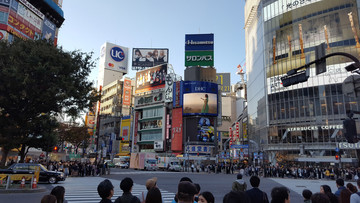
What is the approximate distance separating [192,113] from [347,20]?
38.7 m

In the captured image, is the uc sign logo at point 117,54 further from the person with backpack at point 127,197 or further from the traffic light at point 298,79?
the person with backpack at point 127,197

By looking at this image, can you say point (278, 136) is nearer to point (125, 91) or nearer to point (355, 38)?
point (355, 38)

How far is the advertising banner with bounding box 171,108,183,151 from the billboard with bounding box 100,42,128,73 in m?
58.5

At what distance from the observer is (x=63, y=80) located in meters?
20.4

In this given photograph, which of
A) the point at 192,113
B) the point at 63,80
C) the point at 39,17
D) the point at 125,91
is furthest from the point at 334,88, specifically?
the point at 125,91

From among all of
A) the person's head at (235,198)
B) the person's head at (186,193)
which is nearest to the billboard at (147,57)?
the person's head at (235,198)

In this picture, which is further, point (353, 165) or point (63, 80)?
point (353, 165)

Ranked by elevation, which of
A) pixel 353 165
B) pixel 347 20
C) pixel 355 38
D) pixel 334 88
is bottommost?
pixel 353 165

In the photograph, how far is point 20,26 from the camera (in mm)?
45094

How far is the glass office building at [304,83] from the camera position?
48062 mm

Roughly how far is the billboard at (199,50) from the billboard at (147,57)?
22576 mm

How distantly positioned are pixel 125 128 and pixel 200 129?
32054 mm

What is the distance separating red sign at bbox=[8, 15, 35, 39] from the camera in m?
43.1

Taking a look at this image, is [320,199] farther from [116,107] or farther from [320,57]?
[116,107]
